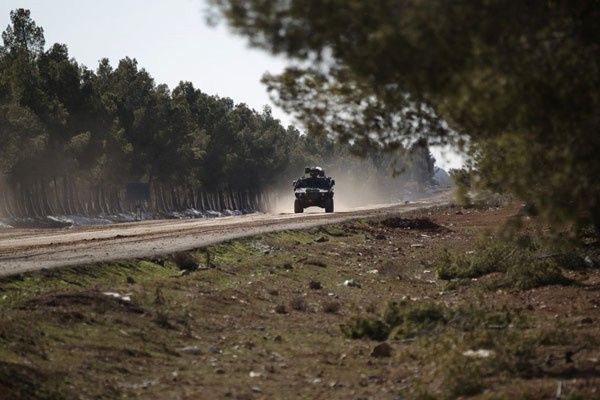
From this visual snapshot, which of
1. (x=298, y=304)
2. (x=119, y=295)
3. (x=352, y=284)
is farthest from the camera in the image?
(x=352, y=284)

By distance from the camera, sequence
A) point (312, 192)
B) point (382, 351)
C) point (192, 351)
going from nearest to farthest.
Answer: point (192, 351)
point (382, 351)
point (312, 192)

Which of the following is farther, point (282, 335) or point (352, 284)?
point (352, 284)

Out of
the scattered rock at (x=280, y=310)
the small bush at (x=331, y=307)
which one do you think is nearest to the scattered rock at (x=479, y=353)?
the scattered rock at (x=280, y=310)

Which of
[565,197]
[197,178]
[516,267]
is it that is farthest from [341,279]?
[197,178]

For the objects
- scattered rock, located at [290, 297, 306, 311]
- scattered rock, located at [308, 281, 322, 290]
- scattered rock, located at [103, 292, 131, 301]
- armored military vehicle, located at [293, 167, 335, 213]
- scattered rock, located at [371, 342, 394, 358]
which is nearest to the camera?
scattered rock, located at [371, 342, 394, 358]

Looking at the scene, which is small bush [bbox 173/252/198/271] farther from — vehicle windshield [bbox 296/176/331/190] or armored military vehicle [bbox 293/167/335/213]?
vehicle windshield [bbox 296/176/331/190]

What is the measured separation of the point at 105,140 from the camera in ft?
243

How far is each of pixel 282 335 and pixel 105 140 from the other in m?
62.8

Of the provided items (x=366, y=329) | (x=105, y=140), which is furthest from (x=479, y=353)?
(x=105, y=140)

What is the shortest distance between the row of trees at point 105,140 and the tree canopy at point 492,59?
33.5 meters

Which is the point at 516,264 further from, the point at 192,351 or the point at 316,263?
the point at 192,351

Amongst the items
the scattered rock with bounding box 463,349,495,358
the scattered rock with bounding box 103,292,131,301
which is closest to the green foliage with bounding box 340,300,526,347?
the scattered rock with bounding box 463,349,495,358

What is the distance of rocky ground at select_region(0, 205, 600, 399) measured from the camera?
1005 cm

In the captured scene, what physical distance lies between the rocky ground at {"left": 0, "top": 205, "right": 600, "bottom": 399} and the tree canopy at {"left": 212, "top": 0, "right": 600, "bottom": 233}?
2.35 metres
